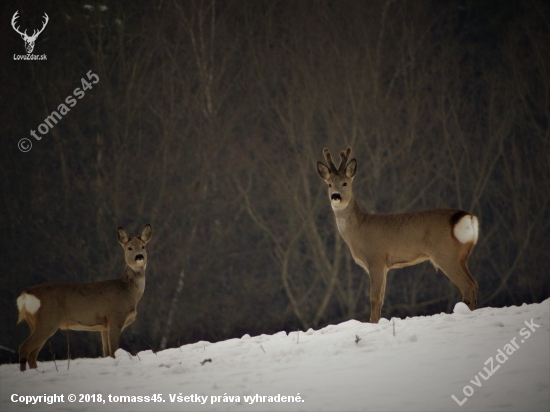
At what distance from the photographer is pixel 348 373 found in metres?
4.77

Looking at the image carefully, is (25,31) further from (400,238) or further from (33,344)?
(400,238)

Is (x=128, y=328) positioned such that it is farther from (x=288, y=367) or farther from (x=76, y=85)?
(x=288, y=367)

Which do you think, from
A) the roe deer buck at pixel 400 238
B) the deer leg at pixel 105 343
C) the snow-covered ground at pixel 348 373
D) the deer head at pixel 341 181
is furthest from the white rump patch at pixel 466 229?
the deer leg at pixel 105 343

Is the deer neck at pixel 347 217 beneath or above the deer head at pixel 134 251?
above

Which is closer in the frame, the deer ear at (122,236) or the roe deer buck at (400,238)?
the roe deer buck at (400,238)

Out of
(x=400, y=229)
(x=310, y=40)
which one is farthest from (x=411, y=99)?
(x=400, y=229)

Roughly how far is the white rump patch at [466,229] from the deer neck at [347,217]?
1.08 metres

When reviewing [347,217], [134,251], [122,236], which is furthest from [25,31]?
[347,217]

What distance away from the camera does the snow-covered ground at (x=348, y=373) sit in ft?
13.6

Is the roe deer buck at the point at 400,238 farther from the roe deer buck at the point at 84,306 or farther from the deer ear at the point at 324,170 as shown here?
the roe deer buck at the point at 84,306

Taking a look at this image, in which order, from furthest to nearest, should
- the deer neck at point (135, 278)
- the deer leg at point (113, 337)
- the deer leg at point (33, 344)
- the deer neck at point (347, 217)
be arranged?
the deer neck at point (135, 278), the deer neck at point (347, 217), the deer leg at point (113, 337), the deer leg at point (33, 344)

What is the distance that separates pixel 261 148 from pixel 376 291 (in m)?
6.68

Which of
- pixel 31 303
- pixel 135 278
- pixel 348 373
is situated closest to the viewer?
pixel 348 373

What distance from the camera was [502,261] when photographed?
44.3ft
